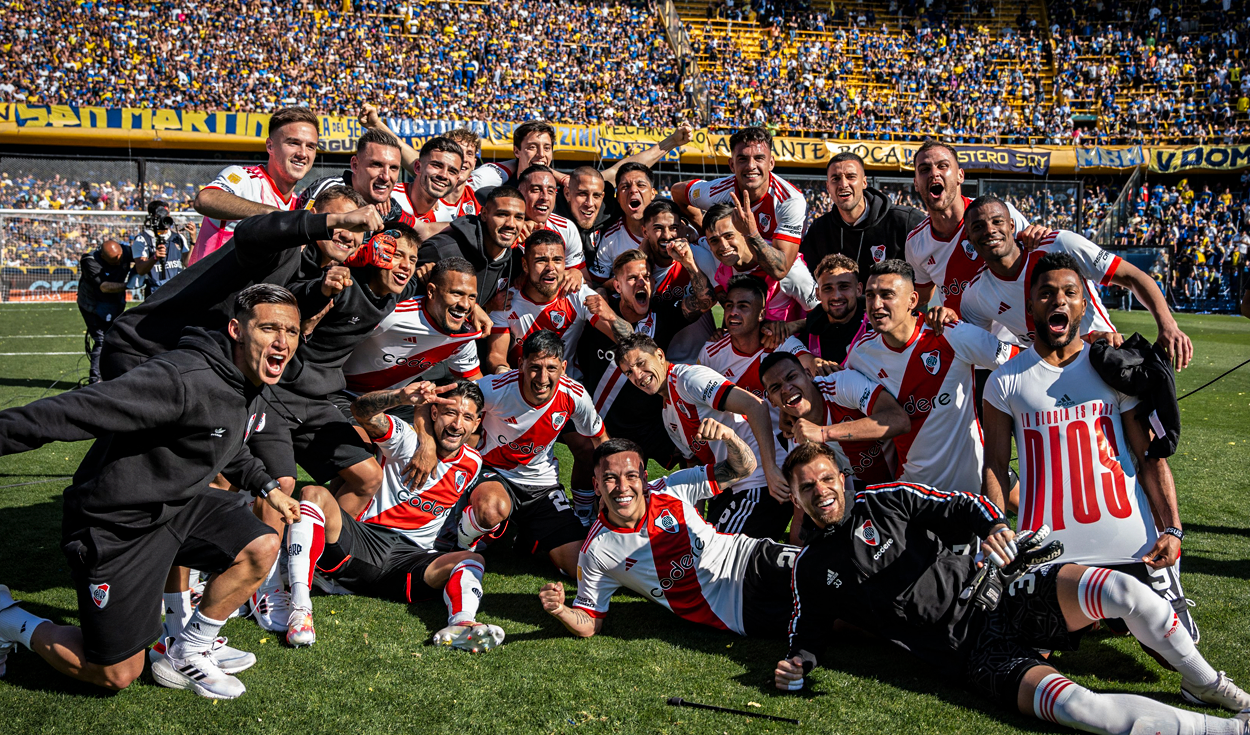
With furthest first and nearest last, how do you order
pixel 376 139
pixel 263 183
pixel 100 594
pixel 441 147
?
pixel 441 147 < pixel 376 139 < pixel 263 183 < pixel 100 594

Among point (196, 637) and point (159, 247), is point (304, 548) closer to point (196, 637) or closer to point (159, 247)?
point (196, 637)

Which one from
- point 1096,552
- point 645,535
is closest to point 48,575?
point 645,535

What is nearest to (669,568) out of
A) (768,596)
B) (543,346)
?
(768,596)

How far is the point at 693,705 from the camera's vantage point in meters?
3.70

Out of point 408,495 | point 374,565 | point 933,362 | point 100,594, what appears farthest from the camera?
point 408,495

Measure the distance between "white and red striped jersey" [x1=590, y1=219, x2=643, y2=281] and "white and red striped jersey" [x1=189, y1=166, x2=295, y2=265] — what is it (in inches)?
96.6

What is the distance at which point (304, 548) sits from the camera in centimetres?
459

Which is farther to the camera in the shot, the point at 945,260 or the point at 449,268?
the point at 945,260

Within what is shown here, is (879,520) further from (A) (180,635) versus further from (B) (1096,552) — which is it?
(A) (180,635)

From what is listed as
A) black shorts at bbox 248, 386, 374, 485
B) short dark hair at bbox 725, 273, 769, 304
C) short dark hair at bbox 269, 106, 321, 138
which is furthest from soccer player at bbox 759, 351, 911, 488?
short dark hair at bbox 269, 106, 321, 138

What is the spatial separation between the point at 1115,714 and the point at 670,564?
2.05 meters

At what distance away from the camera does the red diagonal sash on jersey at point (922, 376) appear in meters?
5.14

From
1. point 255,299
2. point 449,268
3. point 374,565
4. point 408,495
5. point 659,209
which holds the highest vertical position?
point 659,209

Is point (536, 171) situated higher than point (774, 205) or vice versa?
point (536, 171)
